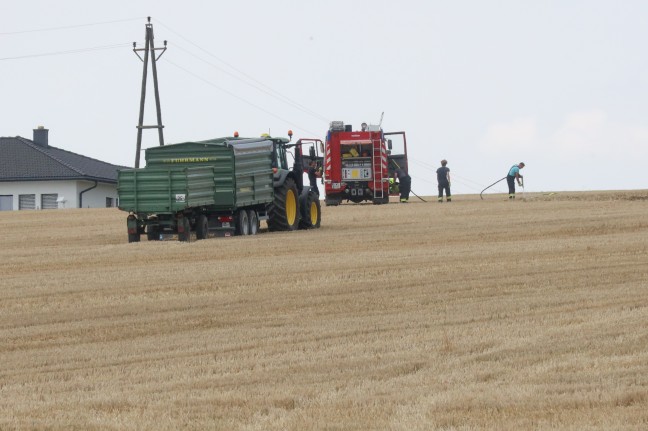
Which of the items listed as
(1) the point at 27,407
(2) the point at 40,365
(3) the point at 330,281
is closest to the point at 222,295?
(3) the point at 330,281

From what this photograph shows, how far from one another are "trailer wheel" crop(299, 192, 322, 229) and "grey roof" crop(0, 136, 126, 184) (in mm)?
35223

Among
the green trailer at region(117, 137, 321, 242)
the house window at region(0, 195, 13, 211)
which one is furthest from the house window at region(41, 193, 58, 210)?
the green trailer at region(117, 137, 321, 242)

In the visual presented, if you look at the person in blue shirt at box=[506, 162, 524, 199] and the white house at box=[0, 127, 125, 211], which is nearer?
the person in blue shirt at box=[506, 162, 524, 199]

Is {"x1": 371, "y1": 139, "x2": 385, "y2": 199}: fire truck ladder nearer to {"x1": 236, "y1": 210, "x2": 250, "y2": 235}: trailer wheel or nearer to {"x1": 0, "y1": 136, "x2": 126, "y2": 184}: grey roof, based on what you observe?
{"x1": 236, "y1": 210, "x2": 250, "y2": 235}: trailer wheel

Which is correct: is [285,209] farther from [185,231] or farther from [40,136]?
Result: [40,136]

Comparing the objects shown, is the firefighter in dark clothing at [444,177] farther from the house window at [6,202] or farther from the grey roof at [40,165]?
the house window at [6,202]

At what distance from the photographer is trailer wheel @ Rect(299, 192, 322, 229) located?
28859 mm

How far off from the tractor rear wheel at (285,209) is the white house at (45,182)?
35338mm

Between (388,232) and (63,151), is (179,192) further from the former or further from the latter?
(63,151)

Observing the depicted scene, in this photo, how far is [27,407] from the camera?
908 cm

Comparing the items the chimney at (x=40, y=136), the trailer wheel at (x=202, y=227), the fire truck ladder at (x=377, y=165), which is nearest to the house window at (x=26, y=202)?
the chimney at (x=40, y=136)

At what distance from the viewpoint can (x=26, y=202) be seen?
64.1 m

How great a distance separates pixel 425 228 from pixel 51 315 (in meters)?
13.8

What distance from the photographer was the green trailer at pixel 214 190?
81.7ft
